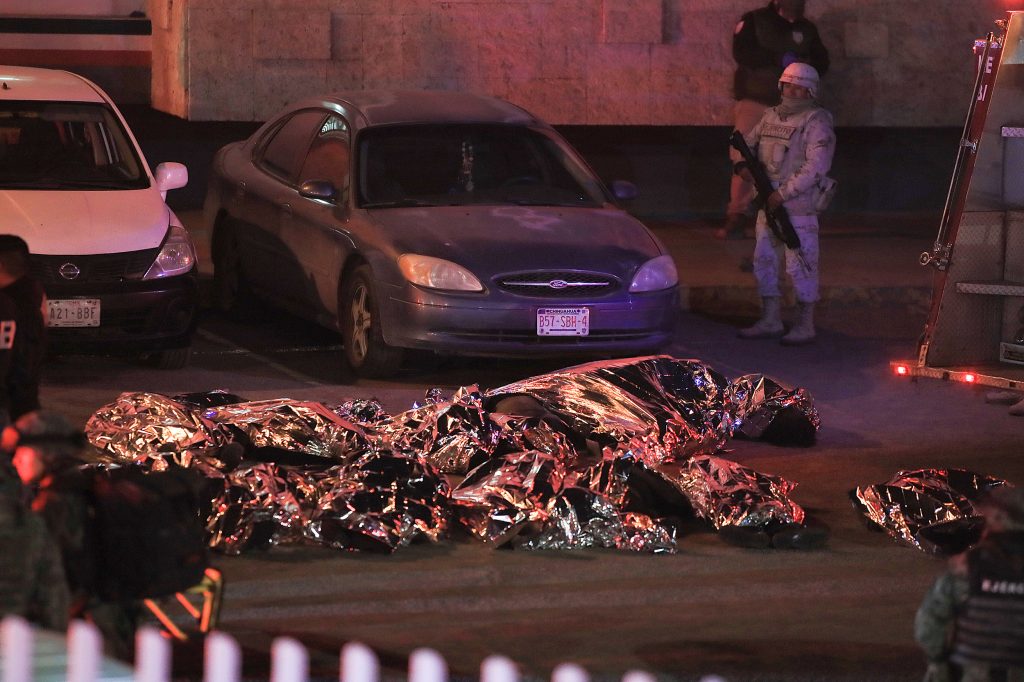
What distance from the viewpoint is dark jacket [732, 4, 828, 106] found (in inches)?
596

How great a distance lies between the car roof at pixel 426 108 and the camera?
11.1 metres

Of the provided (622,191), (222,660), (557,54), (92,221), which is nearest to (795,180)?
(622,191)

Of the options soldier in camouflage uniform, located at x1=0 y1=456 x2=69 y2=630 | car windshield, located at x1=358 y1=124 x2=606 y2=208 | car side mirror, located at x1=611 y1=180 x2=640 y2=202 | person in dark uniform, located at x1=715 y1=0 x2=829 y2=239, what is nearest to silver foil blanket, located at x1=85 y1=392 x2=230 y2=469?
car windshield, located at x1=358 y1=124 x2=606 y2=208

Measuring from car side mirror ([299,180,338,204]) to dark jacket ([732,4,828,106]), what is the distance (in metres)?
5.70

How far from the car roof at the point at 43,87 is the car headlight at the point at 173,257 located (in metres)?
1.21

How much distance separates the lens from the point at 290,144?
458 inches

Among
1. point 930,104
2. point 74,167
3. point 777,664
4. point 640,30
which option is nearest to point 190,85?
point 640,30

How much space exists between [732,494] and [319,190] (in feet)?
13.0

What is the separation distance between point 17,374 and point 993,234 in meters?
5.95

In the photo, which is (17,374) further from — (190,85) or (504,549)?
(190,85)

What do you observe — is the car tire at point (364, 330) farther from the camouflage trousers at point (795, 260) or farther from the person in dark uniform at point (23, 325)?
the person in dark uniform at point (23, 325)

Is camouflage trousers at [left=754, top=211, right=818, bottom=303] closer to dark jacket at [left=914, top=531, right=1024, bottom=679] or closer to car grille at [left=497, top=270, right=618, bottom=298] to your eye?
car grille at [left=497, top=270, right=618, bottom=298]

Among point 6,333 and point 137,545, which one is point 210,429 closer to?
point 6,333

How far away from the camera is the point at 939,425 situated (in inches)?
384
